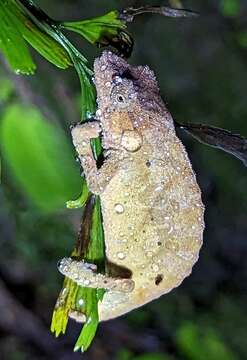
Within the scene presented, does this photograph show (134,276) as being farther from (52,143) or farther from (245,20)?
(245,20)

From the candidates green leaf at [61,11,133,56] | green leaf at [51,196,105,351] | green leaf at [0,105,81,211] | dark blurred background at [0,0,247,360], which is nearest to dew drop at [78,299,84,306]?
green leaf at [51,196,105,351]

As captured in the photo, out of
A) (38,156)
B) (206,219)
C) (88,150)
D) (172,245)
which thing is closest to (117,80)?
(88,150)

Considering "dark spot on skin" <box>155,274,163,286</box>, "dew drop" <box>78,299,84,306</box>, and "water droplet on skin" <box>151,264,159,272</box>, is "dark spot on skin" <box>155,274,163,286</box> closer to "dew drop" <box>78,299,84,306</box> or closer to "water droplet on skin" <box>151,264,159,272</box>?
"water droplet on skin" <box>151,264,159,272</box>

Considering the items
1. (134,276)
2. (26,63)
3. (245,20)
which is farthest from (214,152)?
(26,63)

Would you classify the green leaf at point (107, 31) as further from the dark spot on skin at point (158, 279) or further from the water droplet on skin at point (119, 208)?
the dark spot on skin at point (158, 279)

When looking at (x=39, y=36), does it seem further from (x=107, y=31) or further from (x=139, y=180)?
(x=139, y=180)
